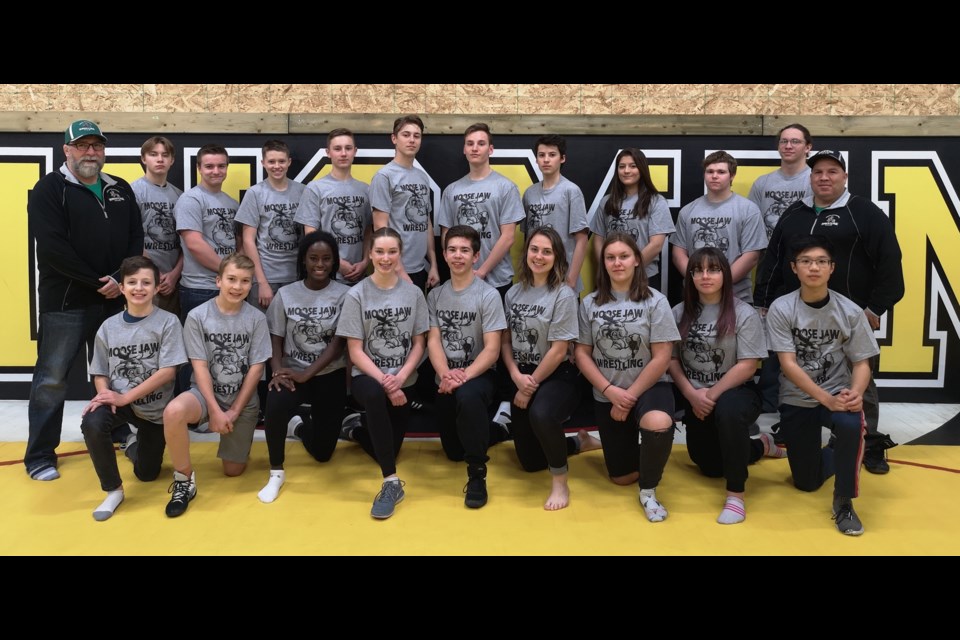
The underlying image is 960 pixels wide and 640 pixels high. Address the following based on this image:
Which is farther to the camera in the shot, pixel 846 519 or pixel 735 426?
pixel 735 426

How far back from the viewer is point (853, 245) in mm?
3717

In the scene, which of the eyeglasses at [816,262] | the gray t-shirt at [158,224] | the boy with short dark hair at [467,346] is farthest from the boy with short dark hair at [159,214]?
the eyeglasses at [816,262]

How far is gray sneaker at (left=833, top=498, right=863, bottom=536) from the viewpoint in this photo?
120 inches

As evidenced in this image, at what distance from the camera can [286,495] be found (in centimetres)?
349

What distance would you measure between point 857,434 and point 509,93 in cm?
320

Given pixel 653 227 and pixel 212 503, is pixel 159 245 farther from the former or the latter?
pixel 653 227

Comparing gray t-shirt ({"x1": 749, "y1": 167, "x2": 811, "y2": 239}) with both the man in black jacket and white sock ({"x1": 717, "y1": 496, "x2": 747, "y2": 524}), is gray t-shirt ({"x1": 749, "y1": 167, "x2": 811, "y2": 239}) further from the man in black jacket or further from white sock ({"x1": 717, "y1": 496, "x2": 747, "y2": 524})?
white sock ({"x1": 717, "y1": 496, "x2": 747, "y2": 524})

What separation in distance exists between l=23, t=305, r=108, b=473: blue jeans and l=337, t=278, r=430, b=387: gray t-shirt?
143 cm

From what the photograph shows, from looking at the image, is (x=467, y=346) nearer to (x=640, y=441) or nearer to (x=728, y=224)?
(x=640, y=441)

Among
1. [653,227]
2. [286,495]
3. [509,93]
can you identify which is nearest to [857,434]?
[653,227]

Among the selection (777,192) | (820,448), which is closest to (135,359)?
(820,448)

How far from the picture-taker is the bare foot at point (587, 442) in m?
4.18

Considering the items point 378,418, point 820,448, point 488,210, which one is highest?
point 488,210

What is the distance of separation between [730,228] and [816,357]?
1188 mm
